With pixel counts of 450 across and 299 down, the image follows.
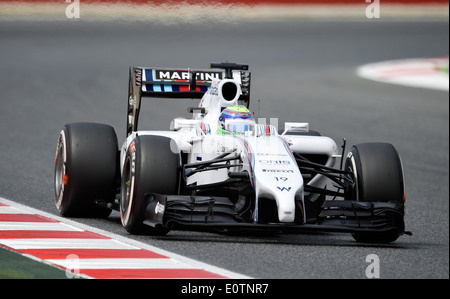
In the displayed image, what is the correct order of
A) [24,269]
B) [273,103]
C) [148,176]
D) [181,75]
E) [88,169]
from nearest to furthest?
1. [24,269]
2. [148,176]
3. [88,169]
4. [181,75]
5. [273,103]

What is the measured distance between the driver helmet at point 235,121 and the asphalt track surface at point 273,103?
3.40ft

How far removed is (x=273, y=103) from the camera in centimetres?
2350

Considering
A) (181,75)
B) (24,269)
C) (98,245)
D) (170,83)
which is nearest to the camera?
(24,269)

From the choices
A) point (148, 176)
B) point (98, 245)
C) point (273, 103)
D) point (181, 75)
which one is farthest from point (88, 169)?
point (273, 103)

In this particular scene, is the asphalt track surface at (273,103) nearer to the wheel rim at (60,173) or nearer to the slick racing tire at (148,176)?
the slick racing tire at (148,176)

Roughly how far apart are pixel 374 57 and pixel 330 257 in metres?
28.0

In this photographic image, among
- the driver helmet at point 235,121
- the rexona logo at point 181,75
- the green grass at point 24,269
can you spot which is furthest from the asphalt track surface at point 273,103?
the green grass at point 24,269

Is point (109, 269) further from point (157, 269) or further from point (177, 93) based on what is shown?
point (177, 93)

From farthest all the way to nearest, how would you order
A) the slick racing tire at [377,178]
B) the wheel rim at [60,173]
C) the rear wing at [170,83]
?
the rear wing at [170,83] → the wheel rim at [60,173] → the slick racing tire at [377,178]

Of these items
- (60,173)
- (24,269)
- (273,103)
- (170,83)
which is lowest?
(24,269)

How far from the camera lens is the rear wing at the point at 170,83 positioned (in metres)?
11.4

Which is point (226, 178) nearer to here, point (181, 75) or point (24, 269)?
point (181, 75)

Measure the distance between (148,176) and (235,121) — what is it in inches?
49.7

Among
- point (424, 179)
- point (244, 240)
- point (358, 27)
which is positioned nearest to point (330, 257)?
point (244, 240)
